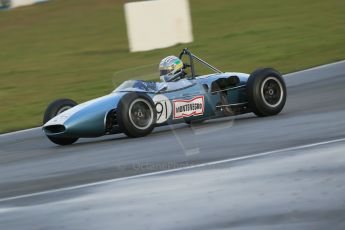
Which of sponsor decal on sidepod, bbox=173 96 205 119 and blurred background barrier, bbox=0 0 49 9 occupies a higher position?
blurred background barrier, bbox=0 0 49 9

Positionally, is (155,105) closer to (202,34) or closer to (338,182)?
(338,182)

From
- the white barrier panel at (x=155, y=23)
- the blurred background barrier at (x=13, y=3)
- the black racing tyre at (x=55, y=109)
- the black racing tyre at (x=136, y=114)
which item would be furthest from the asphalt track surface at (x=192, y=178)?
the blurred background barrier at (x=13, y=3)

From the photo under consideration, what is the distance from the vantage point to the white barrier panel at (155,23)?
66.3ft

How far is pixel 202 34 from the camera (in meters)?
22.7

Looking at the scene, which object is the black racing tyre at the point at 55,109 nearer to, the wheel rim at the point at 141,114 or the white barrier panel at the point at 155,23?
the wheel rim at the point at 141,114

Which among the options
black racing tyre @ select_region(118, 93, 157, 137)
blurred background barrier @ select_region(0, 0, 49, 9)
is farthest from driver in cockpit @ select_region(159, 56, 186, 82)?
→ blurred background barrier @ select_region(0, 0, 49, 9)

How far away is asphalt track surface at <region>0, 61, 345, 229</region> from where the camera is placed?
17.6ft

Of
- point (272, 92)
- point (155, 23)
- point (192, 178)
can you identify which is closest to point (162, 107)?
point (272, 92)

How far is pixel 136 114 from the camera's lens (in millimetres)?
9531

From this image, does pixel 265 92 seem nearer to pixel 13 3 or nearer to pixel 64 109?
pixel 64 109

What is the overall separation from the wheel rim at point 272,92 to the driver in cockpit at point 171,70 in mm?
1039

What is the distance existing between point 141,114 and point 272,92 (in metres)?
1.85

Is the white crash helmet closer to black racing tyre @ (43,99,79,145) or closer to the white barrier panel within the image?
black racing tyre @ (43,99,79,145)

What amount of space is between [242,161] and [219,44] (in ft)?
42.8
